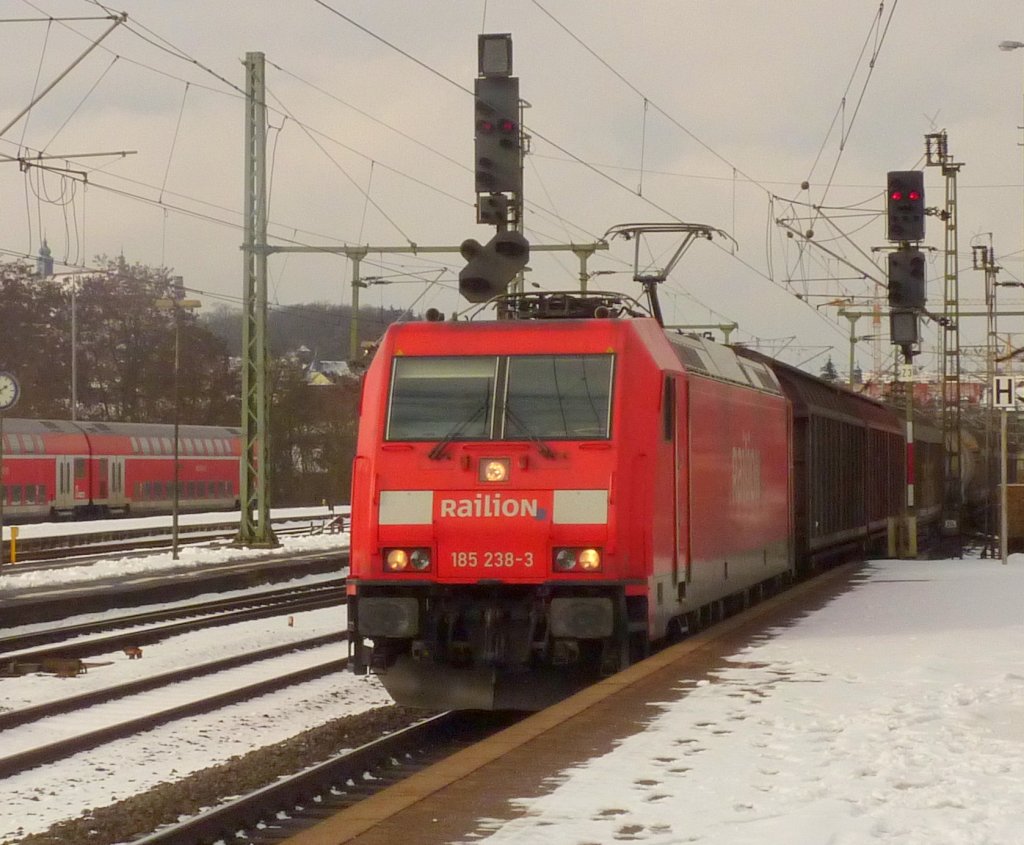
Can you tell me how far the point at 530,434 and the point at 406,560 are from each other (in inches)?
51.4

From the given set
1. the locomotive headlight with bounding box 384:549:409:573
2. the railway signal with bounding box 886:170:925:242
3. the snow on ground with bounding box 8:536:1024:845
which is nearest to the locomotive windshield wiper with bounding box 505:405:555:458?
the locomotive headlight with bounding box 384:549:409:573

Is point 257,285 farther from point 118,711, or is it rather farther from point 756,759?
point 756,759

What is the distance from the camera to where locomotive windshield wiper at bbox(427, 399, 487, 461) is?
12625 millimetres

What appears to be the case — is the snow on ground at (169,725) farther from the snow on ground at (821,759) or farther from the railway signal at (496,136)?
the railway signal at (496,136)

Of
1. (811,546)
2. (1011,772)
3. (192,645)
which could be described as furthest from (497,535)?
(811,546)

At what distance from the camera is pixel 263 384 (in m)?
32.0

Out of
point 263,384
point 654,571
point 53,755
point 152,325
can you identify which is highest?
point 152,325

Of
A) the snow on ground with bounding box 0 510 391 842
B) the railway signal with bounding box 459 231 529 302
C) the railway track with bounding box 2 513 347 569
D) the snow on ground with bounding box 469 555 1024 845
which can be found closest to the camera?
the snow on ground with bounding box 469 555 1024 845

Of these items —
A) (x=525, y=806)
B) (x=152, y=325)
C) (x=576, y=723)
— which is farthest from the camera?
(x=152, y=325)

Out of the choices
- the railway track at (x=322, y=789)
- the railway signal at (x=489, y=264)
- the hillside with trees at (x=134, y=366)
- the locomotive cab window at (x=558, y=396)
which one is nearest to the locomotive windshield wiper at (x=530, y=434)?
the locomotive cab window at (x=558, y=396)

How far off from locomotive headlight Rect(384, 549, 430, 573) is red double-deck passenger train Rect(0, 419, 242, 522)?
37797 millimetres

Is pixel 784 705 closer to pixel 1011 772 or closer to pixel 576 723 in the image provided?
pixel 576 723

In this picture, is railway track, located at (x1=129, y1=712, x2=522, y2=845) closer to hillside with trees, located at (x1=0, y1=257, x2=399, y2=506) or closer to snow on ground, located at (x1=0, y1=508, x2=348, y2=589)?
snow on ground, located at (x1=0, y1=508, x2=348, y2=589)

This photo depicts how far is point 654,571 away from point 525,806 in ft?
18.3
